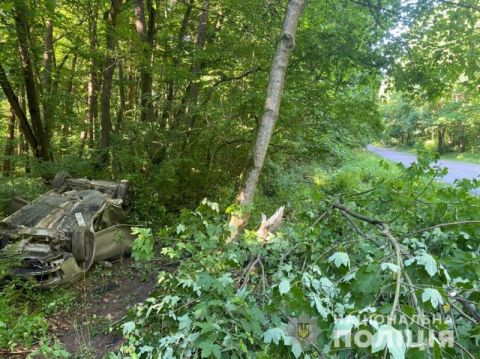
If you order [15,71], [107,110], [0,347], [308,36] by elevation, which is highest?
[308,36]

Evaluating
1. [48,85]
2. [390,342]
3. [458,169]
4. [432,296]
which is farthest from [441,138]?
[390,342]

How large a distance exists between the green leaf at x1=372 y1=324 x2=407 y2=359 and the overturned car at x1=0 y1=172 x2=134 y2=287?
4.58 meters

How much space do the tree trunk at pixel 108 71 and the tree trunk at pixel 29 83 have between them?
151 cm

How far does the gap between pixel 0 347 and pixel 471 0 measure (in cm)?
675

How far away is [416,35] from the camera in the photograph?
4992 millimetres


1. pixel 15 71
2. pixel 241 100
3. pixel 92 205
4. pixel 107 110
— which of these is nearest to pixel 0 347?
pixel 92 205

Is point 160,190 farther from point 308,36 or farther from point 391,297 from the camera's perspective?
point 391,297

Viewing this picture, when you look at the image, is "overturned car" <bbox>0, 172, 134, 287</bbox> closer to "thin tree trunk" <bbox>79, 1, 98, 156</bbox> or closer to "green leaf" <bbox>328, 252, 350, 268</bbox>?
"thin tree trunk" <bbox>79, 1, 98, 156</bbox>

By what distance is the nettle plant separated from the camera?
1.12 m

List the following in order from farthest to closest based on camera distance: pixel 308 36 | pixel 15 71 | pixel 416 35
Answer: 1. pixel 15 71
2. pixel 308 36
3. pixel 416 35

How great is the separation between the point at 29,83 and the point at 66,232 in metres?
4.56

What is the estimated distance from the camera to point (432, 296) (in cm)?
111

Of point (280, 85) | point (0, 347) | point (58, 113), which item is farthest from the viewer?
point (58, 113)

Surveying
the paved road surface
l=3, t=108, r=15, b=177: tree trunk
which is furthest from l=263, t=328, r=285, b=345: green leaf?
l=3, t=108, r=15, b=177: tree trunk
